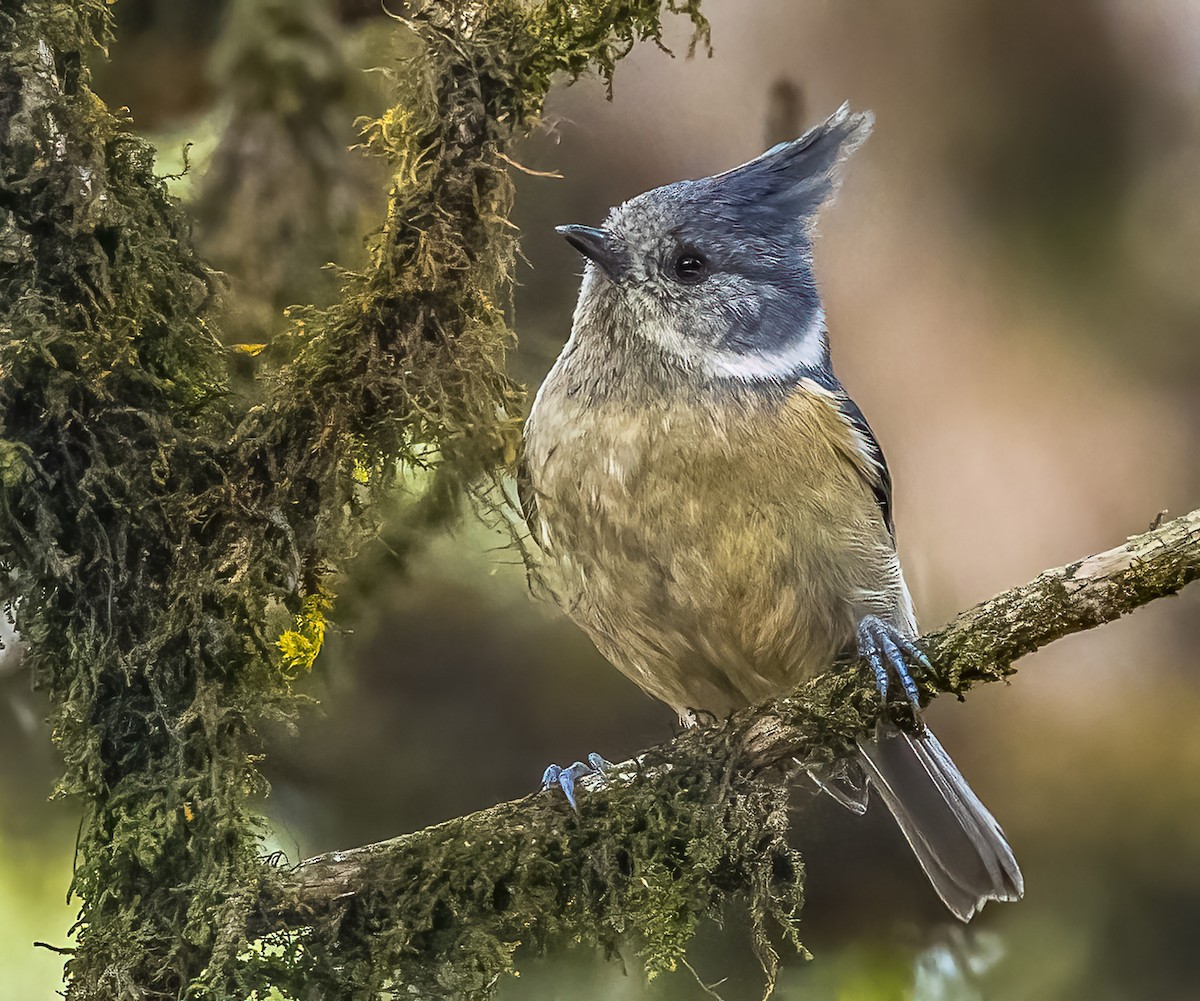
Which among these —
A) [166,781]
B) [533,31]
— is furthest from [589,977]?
[533,31]

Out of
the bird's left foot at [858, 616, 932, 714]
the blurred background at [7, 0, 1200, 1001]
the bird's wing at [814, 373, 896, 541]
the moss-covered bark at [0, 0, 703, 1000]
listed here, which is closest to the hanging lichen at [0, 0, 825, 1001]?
the moss-covered bark at [0, 0, 703, 1000]

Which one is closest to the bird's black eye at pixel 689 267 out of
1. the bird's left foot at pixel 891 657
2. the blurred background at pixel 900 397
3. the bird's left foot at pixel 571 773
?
the blurred background at pixel 900 397

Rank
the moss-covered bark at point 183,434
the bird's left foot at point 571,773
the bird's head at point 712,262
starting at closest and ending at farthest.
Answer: the moss-covered bark at point 183,434
the bird's left foot at point 571,773
the bird's head at point 712,262

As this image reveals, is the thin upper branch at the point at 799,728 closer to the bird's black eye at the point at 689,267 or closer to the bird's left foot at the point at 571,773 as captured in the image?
the bird's left foot at the point at 571,773

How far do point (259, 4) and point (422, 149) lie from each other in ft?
1.31

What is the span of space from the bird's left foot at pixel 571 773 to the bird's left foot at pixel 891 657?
0.33 meters

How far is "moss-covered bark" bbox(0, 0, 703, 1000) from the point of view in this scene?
1.02m

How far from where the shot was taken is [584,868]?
3.56 feet

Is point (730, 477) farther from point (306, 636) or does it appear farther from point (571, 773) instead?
point (306, 636)

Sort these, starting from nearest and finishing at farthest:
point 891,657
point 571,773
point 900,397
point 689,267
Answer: point 891,657 < point 571,773 < point 689,267 < point 900,397

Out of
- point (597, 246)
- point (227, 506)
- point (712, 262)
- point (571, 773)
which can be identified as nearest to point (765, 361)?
point (712, 262)

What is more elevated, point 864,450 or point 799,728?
point 864,450

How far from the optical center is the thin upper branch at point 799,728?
0.86 m

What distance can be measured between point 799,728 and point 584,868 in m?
0.27
